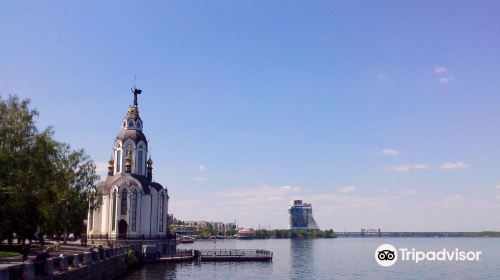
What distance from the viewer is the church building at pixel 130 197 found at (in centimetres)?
7081

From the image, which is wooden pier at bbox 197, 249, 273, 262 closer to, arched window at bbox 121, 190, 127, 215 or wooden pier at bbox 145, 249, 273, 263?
wooden pier at bbox 145, 249, 273, 263

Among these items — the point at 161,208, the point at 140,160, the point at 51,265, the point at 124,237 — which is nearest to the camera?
the point at 51,265

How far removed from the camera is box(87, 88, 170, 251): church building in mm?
70812

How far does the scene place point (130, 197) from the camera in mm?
71312

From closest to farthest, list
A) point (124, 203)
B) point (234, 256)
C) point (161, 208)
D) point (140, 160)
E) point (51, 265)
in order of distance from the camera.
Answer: point (51, 265) < point (234, 256) < point (124, 203) < point (161, 208) < point (140, 160)

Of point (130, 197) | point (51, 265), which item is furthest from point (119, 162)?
point (51, 265)

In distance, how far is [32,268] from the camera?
23.3m

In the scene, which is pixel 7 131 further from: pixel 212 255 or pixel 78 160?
pixel 212 255

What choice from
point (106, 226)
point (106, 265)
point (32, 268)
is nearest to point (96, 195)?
point (106, 265)

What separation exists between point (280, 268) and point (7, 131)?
131 feet

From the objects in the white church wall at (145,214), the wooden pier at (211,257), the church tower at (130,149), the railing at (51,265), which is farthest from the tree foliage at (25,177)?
the church tower at (130,149)

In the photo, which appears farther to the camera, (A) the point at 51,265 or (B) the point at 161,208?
(B) the point at 161,208

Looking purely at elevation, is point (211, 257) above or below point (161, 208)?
below

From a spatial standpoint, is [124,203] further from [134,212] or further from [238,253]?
[238,253]
